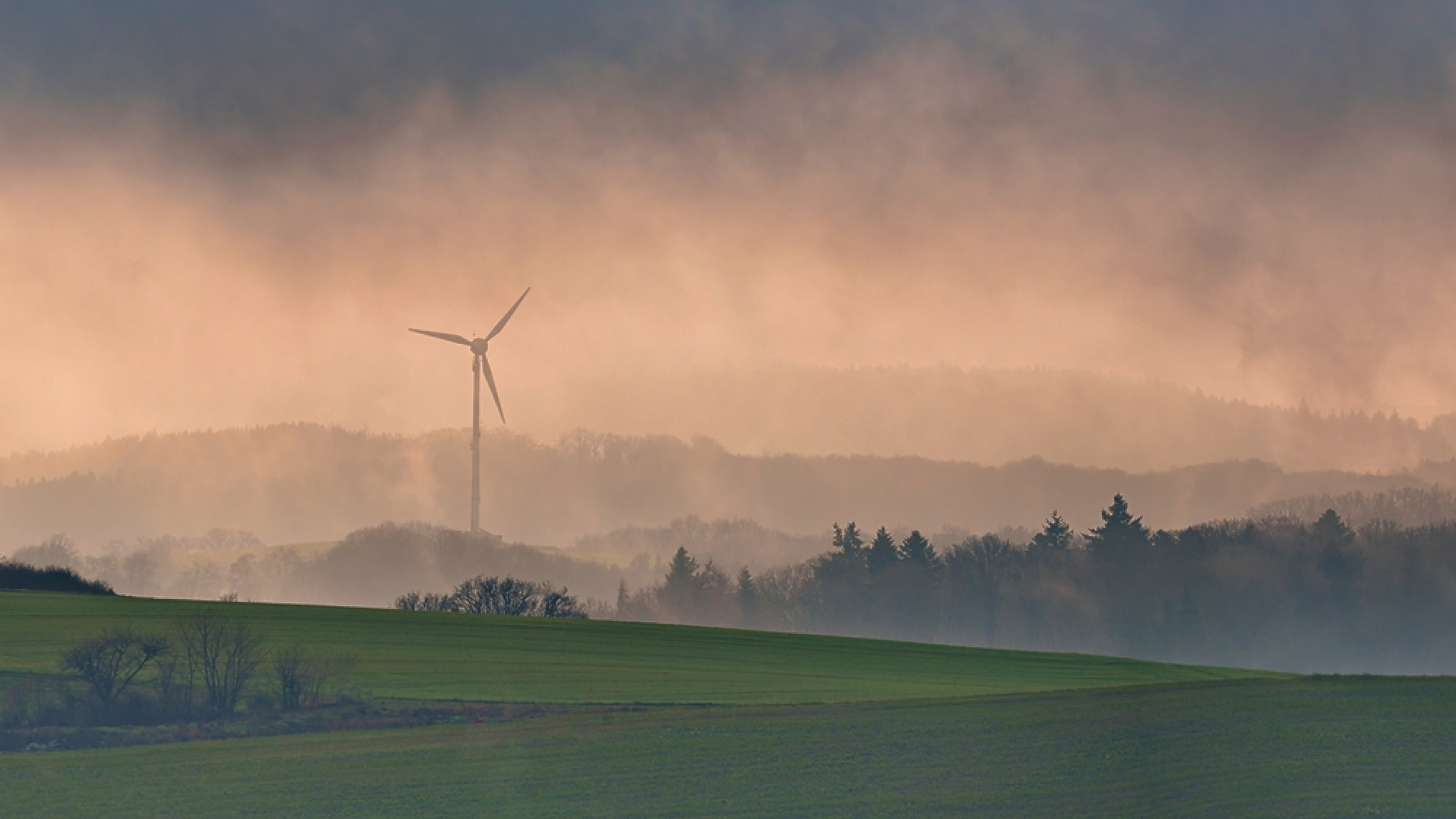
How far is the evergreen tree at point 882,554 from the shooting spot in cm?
13775

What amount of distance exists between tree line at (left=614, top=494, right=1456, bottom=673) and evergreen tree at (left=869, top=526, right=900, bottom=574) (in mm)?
170

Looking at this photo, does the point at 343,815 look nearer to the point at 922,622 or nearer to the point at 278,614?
the point at 278,614

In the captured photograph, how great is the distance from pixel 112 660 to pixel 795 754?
2484 centimetres

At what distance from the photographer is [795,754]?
3941 cm

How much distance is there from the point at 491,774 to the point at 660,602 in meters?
113

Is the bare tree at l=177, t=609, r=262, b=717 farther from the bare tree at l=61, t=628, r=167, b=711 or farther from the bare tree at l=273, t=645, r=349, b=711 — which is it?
the bare tree at l=61, t=628, r=167, b=711

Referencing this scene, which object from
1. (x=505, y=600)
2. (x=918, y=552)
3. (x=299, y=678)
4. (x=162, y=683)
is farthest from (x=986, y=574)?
(x=162, y=683)

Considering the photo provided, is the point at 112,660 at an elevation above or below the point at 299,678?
above

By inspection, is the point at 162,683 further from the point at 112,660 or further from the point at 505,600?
the point at 505,600

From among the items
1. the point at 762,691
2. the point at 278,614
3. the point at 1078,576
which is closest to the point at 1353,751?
the point at 762,691

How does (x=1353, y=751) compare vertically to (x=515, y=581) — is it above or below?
below

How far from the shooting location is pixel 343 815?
32812 mm

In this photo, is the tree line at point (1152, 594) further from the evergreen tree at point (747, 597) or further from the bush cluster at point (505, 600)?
the bush cluster at point (505, 600)

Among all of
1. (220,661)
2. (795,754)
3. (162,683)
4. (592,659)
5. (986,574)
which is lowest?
(795,754)
